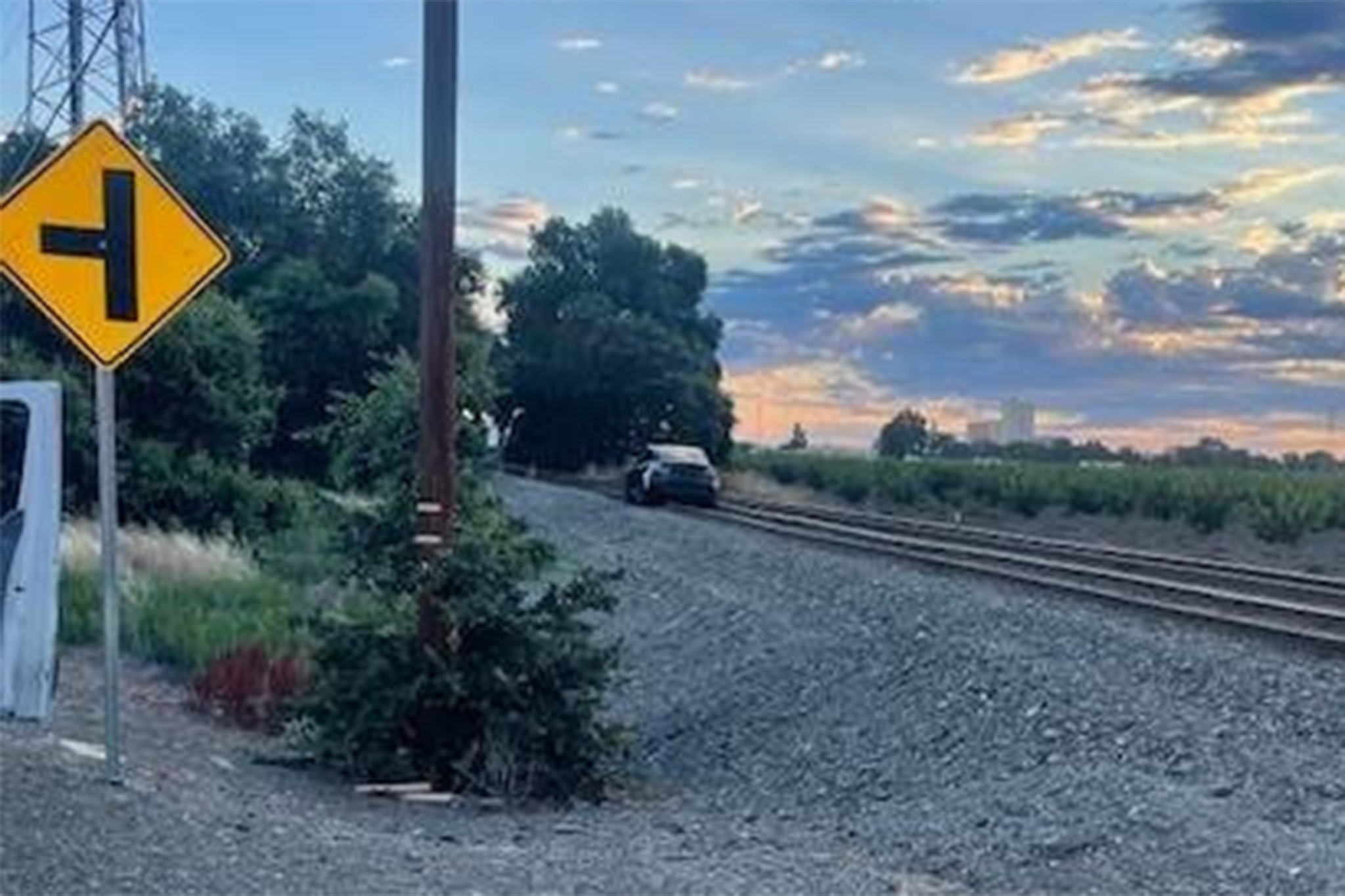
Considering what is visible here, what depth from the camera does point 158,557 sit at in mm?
29062

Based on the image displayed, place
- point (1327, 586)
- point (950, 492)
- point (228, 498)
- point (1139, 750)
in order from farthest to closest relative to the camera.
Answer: point (950, 492)
point (228, 498)
point (1327, 586)
point (1139, 750)

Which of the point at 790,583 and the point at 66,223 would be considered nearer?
the point at 66,223

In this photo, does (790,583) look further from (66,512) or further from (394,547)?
(394,547)

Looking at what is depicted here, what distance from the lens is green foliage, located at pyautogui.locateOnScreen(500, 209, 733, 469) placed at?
93688 millimetres

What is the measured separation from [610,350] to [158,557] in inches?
2632

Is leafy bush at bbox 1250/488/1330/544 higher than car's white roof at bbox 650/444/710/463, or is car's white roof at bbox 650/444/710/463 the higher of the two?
car's white roof at bbox 650/444/710/463

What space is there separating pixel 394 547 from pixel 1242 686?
6440 mm

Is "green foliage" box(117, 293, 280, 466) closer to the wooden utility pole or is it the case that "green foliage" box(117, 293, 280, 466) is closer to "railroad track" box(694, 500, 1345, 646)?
"railroad track" box(694, 500, 1345, 646)

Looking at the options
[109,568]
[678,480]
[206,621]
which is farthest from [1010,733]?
[678,480]

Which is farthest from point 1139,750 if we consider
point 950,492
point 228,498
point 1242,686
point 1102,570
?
point 950,492

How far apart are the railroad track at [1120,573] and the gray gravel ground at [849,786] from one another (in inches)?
52.5

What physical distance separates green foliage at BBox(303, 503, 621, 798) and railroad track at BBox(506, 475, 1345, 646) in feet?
24.2

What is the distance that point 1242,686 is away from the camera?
1689 centimetres

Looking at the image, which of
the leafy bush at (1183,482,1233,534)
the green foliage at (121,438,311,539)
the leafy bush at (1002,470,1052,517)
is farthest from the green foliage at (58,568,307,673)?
the leafy bush at (1002,470,1052,517)
